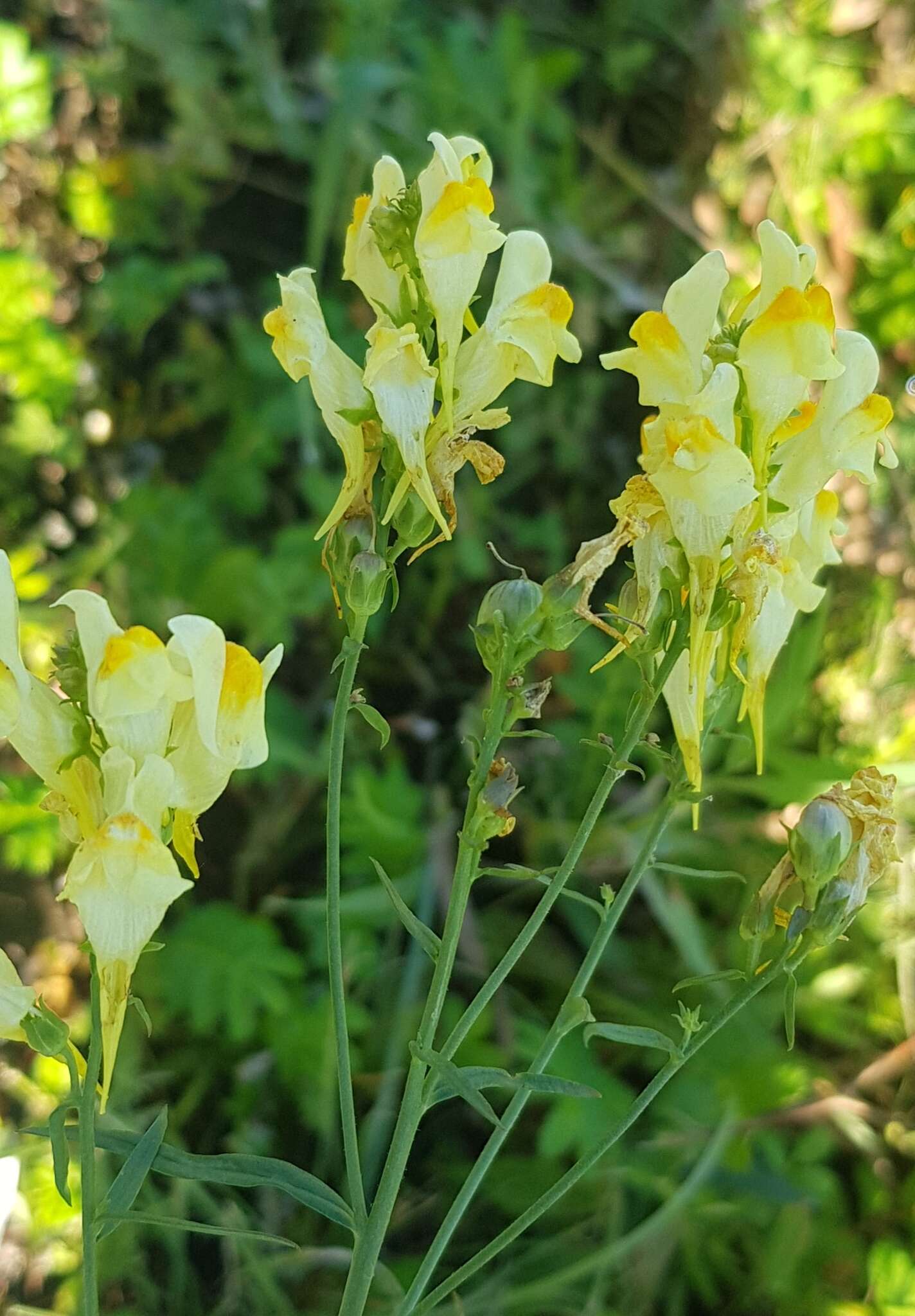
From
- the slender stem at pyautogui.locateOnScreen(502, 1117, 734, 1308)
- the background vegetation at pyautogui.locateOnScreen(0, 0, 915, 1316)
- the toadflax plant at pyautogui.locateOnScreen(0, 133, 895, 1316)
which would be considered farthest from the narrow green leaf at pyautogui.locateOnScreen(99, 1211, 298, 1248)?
the slender stem at pyautogui.locateOnScreen(502, 1117, 734, 1308)

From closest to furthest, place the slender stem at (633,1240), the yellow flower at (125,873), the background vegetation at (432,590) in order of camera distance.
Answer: the yellow flower at (125,873) → the slender stem at (633,1240) → the background vegetation at (432,590)

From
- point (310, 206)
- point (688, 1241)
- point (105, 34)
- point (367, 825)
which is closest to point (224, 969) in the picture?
point (367, 825)

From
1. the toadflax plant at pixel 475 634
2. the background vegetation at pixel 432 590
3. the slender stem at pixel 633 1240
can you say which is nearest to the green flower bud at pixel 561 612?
the toadflax plant at pixel 475 634

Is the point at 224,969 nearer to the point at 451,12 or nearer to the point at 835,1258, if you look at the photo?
the point at 835,1258

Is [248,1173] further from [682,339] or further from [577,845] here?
[682,339]

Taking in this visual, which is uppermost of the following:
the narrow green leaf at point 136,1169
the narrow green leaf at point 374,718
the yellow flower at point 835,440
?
the yellow flower at point 835,440

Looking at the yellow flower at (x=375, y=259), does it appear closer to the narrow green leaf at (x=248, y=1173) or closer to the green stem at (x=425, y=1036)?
the green stem at (x=425, y=1036)

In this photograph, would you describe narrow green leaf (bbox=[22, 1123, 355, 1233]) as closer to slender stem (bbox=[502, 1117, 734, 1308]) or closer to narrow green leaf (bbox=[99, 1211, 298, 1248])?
narrow green leaf (bbox=[99, 1211, 298, 1248])
